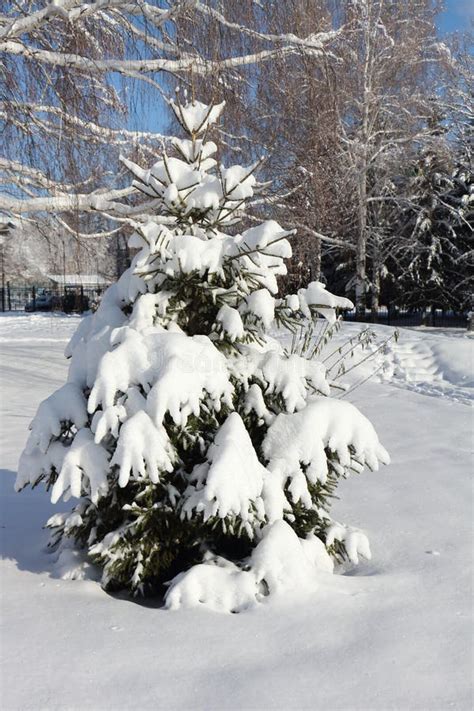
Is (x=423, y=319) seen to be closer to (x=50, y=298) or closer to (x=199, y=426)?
(x=50, y=298)

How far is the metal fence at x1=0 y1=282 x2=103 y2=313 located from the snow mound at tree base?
665 inches

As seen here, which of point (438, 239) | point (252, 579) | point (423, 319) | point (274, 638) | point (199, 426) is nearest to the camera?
point (274, 638)

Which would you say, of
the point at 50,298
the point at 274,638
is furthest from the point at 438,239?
the point at 274,638

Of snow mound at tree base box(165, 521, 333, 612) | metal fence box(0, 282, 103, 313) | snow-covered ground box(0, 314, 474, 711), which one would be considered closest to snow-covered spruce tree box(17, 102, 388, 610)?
snow mound at tree base box(165, 521, 333, 612)

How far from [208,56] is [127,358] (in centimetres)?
290

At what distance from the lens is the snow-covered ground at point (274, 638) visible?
189 cm

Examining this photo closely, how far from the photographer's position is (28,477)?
9.27 feet

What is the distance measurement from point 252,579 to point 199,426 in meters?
0.68

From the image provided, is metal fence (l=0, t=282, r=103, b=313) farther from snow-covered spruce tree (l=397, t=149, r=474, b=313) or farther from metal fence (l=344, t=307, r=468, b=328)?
snow-covered spruce tree (l=397, t=149, r=474, b=313)

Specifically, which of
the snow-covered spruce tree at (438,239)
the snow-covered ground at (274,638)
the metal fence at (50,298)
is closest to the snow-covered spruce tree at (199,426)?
the snow-covered ground at (274,638)

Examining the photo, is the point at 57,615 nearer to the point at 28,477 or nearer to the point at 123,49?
the point at 28,477

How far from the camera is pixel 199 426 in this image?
9.16 ft

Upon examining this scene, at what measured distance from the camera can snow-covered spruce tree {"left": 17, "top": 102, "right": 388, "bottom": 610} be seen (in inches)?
99.8

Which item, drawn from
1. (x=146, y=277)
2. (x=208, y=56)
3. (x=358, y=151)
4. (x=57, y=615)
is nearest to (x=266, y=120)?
(x=208, y=56)
